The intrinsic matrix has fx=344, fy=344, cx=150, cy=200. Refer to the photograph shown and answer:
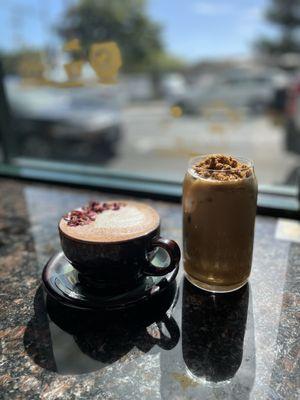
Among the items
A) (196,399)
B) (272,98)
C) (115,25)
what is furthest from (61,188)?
(272,98)

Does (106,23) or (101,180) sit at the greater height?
(106,23)

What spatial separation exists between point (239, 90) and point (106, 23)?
1.65 meters

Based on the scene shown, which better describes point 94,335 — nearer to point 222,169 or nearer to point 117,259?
point 117,259

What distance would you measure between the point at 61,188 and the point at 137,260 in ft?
1.99

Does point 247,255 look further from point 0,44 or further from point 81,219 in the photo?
point 0,44

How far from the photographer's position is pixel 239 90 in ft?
8.03

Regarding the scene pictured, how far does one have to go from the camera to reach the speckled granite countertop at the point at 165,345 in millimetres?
378

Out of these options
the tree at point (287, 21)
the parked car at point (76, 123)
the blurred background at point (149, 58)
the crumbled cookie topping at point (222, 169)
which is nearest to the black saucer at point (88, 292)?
the crumbled cookie topping at point (222, 169)

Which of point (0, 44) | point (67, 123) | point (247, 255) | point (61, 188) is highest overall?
point (0, 44)

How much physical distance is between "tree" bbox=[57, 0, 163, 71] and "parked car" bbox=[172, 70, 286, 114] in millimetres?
455

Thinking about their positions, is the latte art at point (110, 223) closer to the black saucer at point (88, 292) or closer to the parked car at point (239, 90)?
the black saucer at point (88, 292)

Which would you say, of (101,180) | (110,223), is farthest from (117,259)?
(101,180)

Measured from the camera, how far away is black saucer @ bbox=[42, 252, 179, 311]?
45 cm

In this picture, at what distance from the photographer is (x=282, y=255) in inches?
24.7
